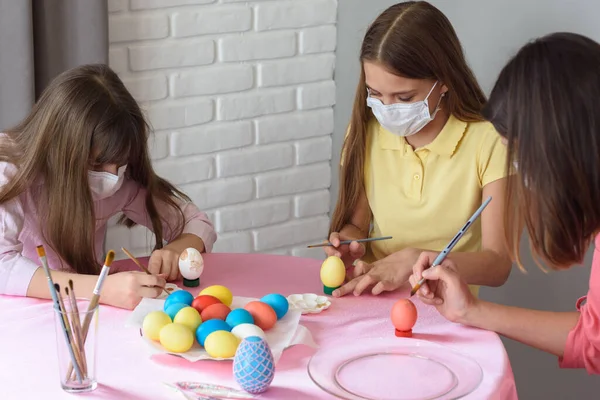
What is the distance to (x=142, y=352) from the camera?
4.17 feet

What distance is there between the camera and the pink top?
1.33 metres

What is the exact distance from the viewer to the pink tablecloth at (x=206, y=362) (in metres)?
1.16

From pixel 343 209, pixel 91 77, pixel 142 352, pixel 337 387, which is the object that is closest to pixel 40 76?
pixel 91 77

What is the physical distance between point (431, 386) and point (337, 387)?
0.13 meters

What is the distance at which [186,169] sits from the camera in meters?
2.53

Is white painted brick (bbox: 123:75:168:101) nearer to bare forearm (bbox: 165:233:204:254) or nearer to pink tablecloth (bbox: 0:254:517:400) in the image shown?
bare forearm (bbox: 165:233:204:254)

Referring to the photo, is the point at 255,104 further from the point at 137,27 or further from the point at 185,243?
the point at 185,243

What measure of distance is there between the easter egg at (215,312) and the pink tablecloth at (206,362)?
0.10 meters

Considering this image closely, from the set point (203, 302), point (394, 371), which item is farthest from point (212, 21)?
point (394, 371)

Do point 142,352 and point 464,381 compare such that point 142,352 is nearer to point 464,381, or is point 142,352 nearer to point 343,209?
point 464,381

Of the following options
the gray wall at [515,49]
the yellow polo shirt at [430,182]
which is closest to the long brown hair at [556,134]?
the yellow polo shirt at [430,182]

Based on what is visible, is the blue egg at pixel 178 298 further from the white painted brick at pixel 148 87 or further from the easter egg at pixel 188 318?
the white painted brick at pixel 148 87

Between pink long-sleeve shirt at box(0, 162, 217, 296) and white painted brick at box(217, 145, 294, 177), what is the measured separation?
675mm

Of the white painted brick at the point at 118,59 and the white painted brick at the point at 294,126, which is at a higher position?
the white painted brick at the point at 118,59
